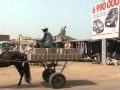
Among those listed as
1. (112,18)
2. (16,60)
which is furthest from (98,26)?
(16,60)

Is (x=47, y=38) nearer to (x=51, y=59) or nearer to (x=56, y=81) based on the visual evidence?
(x=51, y=59)

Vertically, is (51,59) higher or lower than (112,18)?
lower

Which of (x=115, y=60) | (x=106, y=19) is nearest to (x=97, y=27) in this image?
(x=106, y=19)

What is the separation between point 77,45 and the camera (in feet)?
132

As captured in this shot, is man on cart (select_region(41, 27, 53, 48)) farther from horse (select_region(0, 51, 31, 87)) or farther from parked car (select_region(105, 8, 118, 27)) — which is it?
parked car (select_region(105, 8, 118, 27))

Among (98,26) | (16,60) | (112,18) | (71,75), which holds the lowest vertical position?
(71,75)

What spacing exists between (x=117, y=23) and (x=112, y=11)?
1.45 meters

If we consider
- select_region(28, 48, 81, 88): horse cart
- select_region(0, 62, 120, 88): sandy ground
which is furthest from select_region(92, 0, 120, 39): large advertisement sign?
select_region(28, 48, 81, 88): horse cart

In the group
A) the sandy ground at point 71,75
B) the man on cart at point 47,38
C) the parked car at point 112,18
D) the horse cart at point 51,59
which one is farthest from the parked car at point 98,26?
the man on cart at point 47,38

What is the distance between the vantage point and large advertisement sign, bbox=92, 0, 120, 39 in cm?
2697

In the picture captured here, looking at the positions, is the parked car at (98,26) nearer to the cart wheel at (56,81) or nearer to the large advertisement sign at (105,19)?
the large advertisement sign at (105,19)

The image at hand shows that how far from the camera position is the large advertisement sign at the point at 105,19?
2697 cm

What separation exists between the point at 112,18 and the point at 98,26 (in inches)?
104

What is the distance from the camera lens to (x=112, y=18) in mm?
27547
